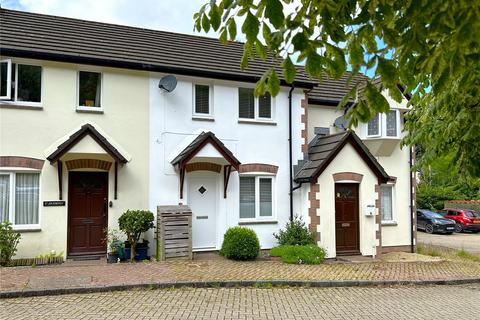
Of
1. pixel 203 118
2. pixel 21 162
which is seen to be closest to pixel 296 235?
pixel 203 118

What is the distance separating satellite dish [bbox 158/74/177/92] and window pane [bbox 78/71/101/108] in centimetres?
193

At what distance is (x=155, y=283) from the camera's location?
939cm

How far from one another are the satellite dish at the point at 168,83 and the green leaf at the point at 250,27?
10599 millimetres

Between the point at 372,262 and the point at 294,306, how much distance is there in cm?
625

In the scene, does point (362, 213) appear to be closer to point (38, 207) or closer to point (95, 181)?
point (95, 181)

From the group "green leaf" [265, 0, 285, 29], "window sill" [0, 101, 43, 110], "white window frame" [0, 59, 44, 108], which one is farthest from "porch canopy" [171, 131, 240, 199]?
"green leaf" [265, 0, 285, 29]

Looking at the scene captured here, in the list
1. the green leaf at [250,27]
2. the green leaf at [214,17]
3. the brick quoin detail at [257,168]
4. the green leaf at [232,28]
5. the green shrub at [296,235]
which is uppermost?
the green leaf at [214,17]

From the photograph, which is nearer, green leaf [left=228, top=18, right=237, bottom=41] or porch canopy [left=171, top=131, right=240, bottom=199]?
green leaf [left=228, top=18, right=237, bottom=41]

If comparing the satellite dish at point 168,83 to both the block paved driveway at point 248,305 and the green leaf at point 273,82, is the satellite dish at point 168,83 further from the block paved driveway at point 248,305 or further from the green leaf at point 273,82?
the green leaf at point 273,82

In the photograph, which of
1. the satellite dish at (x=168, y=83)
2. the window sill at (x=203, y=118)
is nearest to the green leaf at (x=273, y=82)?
the satellite dish at (x=168, y=83)

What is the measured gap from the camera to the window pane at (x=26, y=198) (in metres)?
12.0

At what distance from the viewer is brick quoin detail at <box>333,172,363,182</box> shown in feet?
48.1

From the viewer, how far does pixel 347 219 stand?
15.2 m

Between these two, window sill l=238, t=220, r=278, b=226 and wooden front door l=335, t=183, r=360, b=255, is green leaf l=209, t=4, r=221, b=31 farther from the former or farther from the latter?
wooden front door l=335, t=183, r=360, b=255
